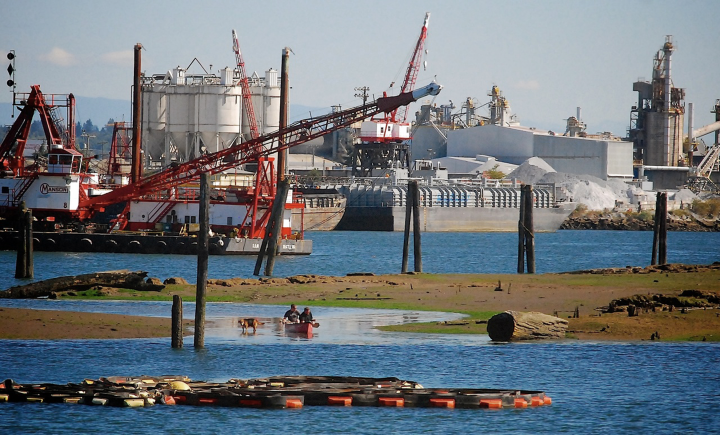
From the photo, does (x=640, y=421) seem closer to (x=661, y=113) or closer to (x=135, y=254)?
(x=135, y=254)

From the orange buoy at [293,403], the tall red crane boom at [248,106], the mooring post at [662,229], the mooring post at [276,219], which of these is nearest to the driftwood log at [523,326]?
the orange buoy at [293,403]

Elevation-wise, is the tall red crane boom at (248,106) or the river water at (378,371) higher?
the tall red crane boom at (248,106)

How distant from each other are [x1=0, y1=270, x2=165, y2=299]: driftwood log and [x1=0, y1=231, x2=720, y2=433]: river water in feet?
5.87

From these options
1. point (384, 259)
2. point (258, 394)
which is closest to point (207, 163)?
point (384, 259)

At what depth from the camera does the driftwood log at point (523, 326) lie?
115ft

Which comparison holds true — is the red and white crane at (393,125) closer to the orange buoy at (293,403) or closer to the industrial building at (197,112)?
the industrial building at (197,112)

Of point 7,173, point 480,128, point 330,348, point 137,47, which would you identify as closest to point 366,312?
point 330,348

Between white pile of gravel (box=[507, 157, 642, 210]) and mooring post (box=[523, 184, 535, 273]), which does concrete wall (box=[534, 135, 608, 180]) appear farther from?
mooring post (box=[523, 184, 535, 273])

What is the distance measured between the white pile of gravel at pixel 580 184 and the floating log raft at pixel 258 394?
13467 centimetres

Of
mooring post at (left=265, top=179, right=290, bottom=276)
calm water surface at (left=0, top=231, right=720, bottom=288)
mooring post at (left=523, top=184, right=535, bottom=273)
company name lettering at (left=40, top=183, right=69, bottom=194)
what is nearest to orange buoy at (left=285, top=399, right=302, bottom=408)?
calm water surface at (left=0, top=231, right=720, bottom=288)

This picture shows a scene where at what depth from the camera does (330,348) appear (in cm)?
3406

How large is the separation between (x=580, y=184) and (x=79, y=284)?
124 metres

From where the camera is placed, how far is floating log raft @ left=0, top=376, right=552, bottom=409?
2583cm

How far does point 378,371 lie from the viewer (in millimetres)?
30484
